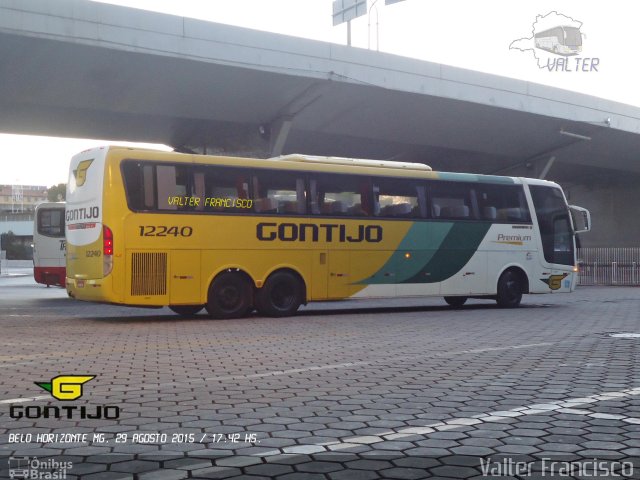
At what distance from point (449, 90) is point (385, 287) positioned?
16.5 m

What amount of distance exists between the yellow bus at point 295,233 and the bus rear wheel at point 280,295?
25 mm

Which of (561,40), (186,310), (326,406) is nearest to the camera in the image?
(326,406)

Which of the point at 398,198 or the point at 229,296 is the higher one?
the point at 398,198

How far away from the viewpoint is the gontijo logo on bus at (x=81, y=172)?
14.7 metres

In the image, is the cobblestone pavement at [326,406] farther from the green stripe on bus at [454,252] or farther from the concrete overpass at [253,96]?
the concrete overpass at [253,96]

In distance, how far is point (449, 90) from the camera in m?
31.7

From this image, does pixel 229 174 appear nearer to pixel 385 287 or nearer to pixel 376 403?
pixel 385 287

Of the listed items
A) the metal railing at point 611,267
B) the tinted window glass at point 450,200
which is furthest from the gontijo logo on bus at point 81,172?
the metal railing at point 611,267

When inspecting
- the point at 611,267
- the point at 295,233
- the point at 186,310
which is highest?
the point at 295,233

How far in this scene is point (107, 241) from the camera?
14023 millimetres

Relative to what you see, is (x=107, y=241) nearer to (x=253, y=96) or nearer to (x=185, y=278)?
(x=185, y=278)

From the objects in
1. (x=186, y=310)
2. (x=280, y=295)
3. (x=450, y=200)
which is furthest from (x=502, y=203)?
(x=186, y=310)

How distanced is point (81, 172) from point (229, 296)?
374 centimetres

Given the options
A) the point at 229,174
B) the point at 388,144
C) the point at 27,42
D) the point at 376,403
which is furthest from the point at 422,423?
the point at 388,144
